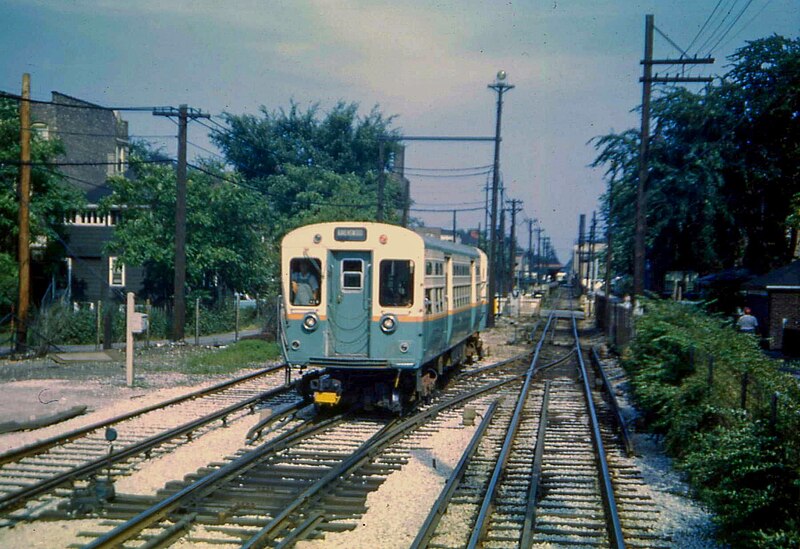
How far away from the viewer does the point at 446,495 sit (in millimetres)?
8070

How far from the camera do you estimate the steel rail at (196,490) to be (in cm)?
664

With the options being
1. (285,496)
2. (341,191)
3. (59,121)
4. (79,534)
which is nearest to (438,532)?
(285,496)

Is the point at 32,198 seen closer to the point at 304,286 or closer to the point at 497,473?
the point at 304,286

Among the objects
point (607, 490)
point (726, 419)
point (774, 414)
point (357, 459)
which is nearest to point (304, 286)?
point (357, 459)

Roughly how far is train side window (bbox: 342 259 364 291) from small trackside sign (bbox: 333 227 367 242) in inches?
13.8

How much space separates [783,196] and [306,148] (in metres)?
31.4

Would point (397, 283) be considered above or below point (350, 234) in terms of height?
below

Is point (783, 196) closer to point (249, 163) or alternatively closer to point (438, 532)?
point (438, 532)

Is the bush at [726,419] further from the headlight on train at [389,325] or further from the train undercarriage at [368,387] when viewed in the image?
the headlight on train at [389,325]

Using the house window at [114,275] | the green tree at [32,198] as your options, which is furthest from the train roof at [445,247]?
the house window at [114,275]

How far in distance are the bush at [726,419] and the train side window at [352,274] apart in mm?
Answer: 4813

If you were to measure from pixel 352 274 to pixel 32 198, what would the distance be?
19917mm

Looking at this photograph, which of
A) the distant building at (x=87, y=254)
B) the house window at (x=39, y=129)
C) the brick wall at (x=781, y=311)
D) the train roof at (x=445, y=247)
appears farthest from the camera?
the distant building at (x=87, y=254)

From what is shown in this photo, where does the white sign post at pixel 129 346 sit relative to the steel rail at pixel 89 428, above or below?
above
